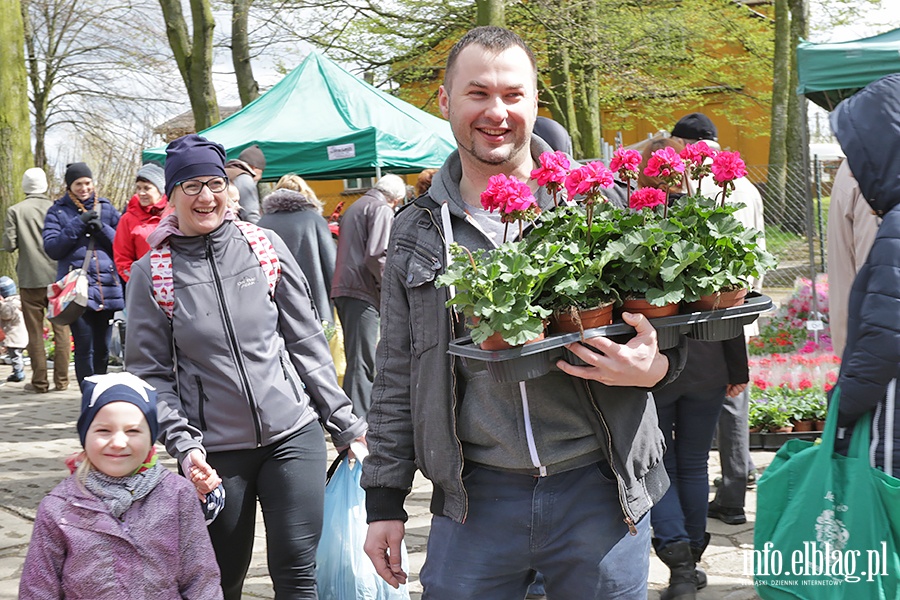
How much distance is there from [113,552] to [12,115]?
12.8 m

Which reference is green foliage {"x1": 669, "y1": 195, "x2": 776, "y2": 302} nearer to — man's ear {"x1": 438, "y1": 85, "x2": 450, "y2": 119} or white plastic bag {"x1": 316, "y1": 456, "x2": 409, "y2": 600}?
man's ear {"x1": 438, "y1": 85, "x2": 450, "y2": 119}

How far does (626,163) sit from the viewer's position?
101 inches

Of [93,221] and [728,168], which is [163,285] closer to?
[728,168]

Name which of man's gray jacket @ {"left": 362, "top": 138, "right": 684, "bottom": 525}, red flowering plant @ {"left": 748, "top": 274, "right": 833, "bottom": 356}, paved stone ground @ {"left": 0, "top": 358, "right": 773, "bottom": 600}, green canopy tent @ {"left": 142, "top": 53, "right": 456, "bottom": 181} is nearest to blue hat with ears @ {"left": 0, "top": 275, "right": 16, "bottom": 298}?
paved stone ground @ {"left": 0, "top": 358, "right": 773, "bottom": 600}

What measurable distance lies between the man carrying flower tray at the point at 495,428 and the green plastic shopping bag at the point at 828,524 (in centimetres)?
91

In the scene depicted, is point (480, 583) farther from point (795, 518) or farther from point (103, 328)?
point (103, 328)

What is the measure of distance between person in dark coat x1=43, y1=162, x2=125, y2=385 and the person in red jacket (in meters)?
1.83

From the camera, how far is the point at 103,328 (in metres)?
9.52

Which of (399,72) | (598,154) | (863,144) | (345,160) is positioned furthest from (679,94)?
(863,144)

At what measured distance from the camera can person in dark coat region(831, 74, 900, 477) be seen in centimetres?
311

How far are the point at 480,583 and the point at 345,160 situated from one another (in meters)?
7.97

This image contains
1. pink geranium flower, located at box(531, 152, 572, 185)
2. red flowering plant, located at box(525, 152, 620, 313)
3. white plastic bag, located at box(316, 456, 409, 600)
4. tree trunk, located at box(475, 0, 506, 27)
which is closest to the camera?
red flowering plant, located at box(525, 152, 620, 313)

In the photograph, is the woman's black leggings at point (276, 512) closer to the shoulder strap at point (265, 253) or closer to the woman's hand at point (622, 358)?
the shoulder strap at point (265, 253)

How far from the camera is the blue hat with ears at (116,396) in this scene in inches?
130
